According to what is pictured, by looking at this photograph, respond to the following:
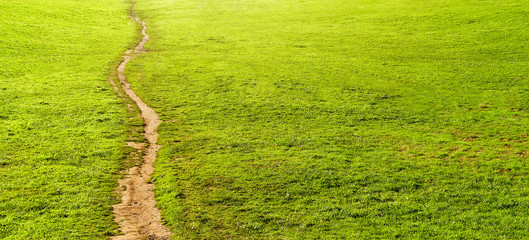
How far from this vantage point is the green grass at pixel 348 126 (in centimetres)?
1528

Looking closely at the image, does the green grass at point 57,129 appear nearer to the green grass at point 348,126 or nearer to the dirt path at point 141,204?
the dirt path at point 141,204

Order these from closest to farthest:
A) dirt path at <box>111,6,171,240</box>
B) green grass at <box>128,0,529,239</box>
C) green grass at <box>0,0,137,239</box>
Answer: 1. dirt path at <box>111,6,171,240</box>
2. green grass at <box>128,0,529,239</box>
3. green grass at <box>0,0,137,239</box>

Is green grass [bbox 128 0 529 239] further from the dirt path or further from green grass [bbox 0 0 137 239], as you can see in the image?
green grass [bbox 0 0 137 239]

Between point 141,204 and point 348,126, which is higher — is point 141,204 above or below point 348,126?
above

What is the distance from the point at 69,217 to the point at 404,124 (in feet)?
55.4

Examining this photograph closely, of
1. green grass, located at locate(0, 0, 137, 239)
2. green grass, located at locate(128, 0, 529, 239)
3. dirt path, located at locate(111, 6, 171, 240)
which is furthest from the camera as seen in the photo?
green grass, located at locate(0, 0, 137, 239)

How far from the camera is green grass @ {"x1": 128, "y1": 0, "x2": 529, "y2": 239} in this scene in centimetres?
1528

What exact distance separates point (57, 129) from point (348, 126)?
1516 centimetres

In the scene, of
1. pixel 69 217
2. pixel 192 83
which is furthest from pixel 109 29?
pixel 69 217

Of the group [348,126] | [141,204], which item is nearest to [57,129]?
[141,204]

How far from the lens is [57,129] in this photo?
23.3m

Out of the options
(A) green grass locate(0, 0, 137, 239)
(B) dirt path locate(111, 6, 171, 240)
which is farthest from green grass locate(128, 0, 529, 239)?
(A) green grass locate(0, 0, 137, 239)

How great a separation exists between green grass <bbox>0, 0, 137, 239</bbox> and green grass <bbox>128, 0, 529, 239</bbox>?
252cm

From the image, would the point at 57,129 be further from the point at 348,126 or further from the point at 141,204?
the point at 348,126
